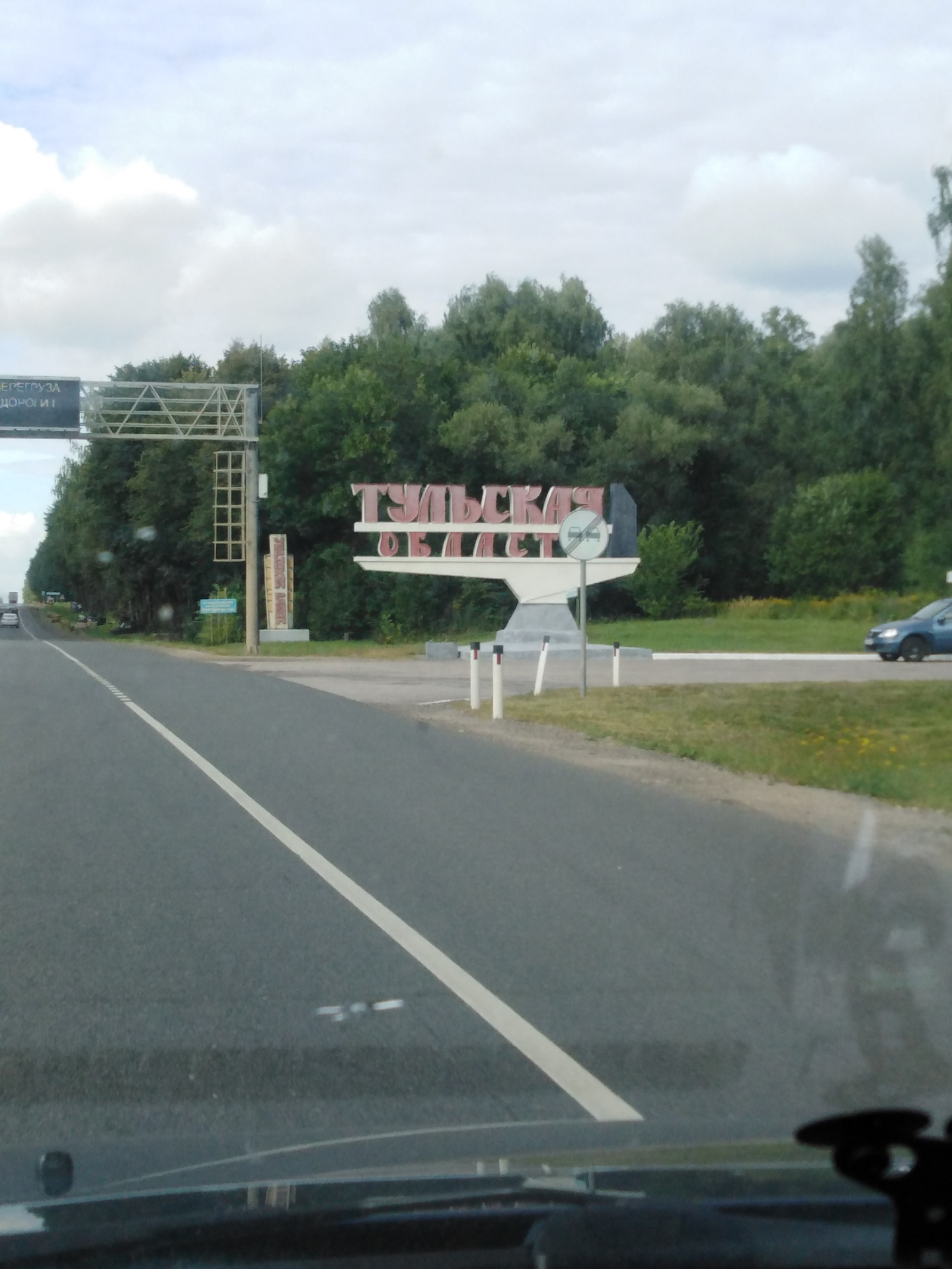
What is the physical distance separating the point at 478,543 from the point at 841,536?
2839cm

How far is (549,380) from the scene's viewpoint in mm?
74812

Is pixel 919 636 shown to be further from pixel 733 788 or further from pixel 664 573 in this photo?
pixel 664 573

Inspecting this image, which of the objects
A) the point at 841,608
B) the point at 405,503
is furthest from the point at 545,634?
the point at 841,608

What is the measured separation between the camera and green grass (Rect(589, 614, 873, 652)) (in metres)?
49.7

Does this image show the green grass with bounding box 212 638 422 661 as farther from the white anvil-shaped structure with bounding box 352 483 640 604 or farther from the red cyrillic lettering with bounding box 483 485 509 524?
the red cyrillic lettering with bounding box 483 485 509 524

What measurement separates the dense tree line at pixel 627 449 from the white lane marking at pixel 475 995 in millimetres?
54040

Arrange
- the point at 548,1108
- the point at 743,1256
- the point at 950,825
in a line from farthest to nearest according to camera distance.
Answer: the point at 950,825 → the point at 548,1108 → the point at 743,1256

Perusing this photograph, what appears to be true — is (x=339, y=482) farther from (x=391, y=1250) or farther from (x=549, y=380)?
(x=391, y=1250)

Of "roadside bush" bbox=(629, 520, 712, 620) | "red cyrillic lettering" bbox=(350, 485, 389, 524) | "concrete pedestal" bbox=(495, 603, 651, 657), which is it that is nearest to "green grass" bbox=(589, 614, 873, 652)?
"roadside bush" bbox=(629, 520, 712, 620)

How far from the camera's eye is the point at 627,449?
7006 centimetres

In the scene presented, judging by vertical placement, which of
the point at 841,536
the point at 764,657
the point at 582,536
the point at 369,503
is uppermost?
the point at 841,536

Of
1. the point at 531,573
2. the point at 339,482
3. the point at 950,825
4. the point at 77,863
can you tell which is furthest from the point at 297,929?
the point at 339,482

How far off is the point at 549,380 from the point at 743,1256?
7326cm

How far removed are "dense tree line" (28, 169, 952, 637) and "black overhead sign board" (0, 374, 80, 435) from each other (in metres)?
20.8
